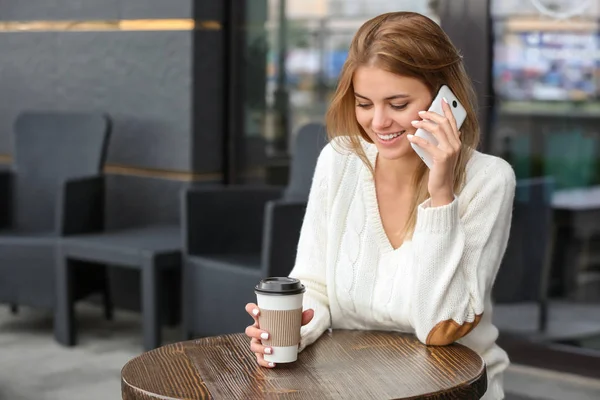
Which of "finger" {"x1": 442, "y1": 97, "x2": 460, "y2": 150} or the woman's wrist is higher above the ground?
"finger" {"x1": 442, "y1": 97, "x2": 460, "y2": 150}

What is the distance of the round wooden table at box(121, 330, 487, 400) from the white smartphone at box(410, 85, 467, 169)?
0.35 meters

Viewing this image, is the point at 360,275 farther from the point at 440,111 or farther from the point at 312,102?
the point at 312,102

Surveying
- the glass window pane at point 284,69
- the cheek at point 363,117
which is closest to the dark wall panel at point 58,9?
the glass window pane at point 284,69

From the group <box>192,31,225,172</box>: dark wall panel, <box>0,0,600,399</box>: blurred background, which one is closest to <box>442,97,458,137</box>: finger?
<box>0,0,600,399</box>: blurred background

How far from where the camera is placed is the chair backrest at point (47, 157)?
4.93 metres

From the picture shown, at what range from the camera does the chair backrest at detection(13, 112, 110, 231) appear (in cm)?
493

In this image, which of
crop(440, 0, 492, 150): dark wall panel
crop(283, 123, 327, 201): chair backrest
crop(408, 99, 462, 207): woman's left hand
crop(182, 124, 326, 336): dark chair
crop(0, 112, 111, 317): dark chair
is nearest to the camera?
crop(408, 99, 462, 207): woman's left hand

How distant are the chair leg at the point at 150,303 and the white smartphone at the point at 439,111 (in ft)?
7.96

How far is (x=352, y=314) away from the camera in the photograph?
6.67 ft

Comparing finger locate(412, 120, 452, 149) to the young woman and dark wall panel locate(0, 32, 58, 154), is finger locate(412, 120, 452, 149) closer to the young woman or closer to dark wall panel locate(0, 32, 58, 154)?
the young woman

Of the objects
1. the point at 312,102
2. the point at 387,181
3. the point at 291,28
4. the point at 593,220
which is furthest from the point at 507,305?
the point at 387,181

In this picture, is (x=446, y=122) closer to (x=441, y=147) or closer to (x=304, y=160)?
(x=441, y=147)

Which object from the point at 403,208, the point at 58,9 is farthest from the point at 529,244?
the point at 58,9

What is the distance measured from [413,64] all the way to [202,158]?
10.1ft
